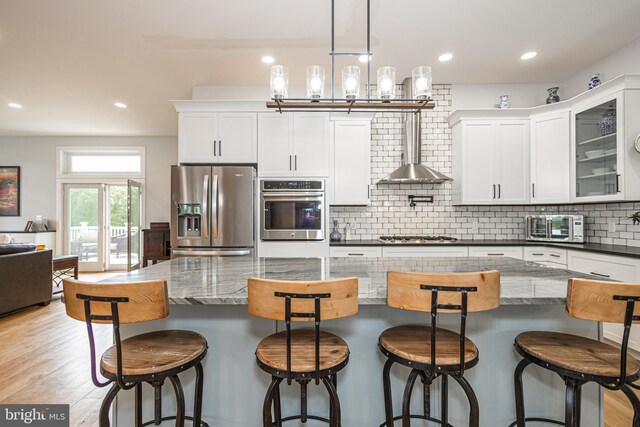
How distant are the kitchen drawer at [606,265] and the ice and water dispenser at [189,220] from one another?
3.83 m

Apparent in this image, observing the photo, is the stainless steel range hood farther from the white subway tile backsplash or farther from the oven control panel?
the oven control panel

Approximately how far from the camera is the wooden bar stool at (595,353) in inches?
43.8

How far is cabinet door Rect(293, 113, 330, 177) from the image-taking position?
3.69m

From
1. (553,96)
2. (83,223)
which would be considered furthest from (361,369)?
(83,223)

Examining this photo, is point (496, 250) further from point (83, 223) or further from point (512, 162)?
point (83, 223)

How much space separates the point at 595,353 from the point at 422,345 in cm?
68

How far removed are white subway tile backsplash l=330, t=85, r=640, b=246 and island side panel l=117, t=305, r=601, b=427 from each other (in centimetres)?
259

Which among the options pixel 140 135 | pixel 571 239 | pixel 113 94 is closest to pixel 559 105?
pixel 571 239

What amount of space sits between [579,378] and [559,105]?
3442mm

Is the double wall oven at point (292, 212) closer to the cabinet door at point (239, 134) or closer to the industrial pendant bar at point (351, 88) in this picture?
the cabinet door at point (239, 134)

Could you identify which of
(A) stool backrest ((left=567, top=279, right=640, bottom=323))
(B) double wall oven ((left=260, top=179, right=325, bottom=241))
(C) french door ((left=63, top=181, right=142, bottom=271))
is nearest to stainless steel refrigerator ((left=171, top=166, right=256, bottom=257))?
(B) double wall oven ((left=260, top=179, right=325, bottom=241))

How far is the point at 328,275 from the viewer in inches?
64.8

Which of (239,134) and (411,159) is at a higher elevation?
(239,134)
